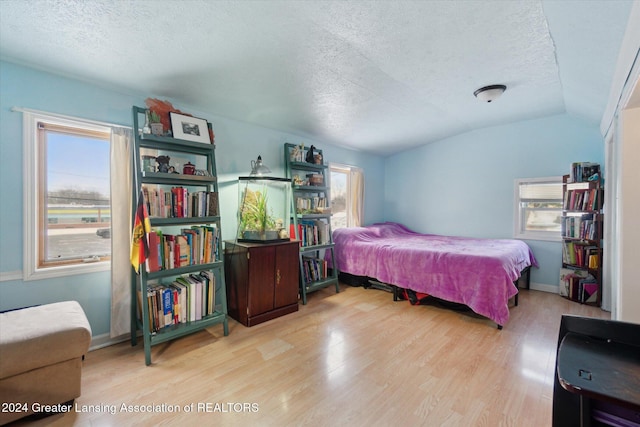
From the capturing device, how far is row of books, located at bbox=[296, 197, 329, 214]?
11.8ft

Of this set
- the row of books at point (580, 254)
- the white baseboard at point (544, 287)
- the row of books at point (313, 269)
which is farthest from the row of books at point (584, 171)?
the row of books at point (313, 269)

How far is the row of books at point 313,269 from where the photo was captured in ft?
11.8

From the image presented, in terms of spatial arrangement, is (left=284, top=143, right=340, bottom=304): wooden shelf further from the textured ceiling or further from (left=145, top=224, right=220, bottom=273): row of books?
(left=145, top=224, right=220, bottom=273): row of books

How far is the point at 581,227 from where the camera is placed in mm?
3379

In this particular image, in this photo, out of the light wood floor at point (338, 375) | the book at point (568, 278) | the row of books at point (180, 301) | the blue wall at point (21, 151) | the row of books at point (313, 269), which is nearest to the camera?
the light wood floor at point (338, 375)

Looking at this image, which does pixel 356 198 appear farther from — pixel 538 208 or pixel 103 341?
pixel 103 341

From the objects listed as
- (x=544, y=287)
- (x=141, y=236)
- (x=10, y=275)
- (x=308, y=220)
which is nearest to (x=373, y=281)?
(x=308, y=220)

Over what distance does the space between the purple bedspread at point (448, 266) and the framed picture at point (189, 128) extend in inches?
91.8

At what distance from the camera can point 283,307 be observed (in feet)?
9.62

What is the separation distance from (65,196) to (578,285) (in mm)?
5430

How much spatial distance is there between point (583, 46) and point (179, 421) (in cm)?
344

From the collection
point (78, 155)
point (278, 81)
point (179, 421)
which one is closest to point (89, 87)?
point (78, 155)

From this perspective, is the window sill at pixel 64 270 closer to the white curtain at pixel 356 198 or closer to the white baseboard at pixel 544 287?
the white curtain at pixel 356 198

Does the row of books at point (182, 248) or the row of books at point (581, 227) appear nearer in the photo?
the row of books at point (182, 248)
